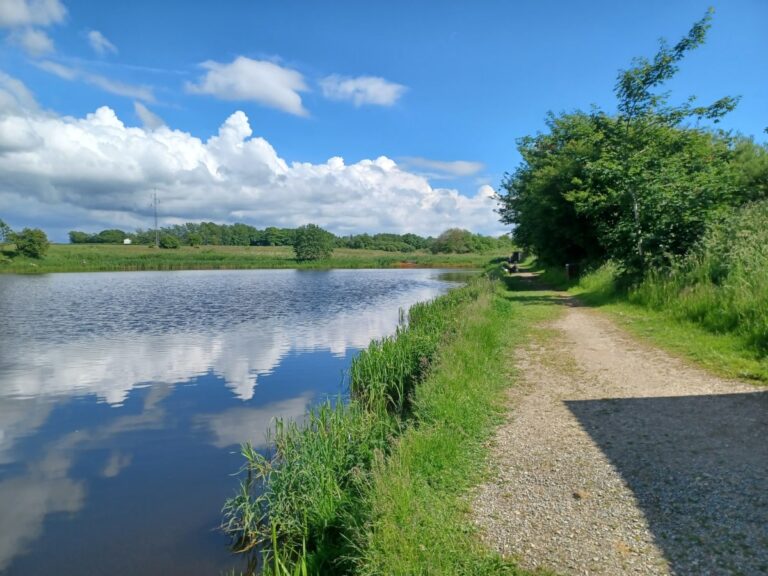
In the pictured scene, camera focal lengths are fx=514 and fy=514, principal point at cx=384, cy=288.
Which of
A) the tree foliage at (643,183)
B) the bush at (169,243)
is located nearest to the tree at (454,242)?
the bush at (169,243)

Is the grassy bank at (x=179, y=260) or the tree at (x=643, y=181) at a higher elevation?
the tree at (x=643, y=181)

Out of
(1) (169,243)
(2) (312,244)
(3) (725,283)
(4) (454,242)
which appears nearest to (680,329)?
(3) (725,283)

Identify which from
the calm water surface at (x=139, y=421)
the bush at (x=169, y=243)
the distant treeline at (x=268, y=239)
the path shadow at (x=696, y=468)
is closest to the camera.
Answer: the path shadow at (x=696, y=468)

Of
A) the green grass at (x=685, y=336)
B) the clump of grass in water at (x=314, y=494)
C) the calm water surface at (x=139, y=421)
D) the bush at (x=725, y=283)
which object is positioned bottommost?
the calm water surface at (x=139, y=421)

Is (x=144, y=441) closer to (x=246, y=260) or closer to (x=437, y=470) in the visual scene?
(x=437, y=470)

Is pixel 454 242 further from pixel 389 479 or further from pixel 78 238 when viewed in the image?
pixel 389 479

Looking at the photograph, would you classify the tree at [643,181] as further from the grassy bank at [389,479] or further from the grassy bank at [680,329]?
the grassy bank at [389,479]

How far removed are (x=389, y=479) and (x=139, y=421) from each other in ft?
25.3

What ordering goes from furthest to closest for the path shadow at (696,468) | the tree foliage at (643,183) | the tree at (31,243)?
the tree at (31,243), the tree foliage at (643,183), the path shadow at (696,468)

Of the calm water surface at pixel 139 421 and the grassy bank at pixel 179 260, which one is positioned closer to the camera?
the calm water surface at pixel 139 421

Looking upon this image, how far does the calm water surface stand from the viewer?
6262mm

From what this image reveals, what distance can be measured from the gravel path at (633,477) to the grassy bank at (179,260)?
82260 millimetres

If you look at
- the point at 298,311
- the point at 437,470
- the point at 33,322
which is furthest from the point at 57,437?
the point at 298,311

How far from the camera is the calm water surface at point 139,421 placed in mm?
6262
